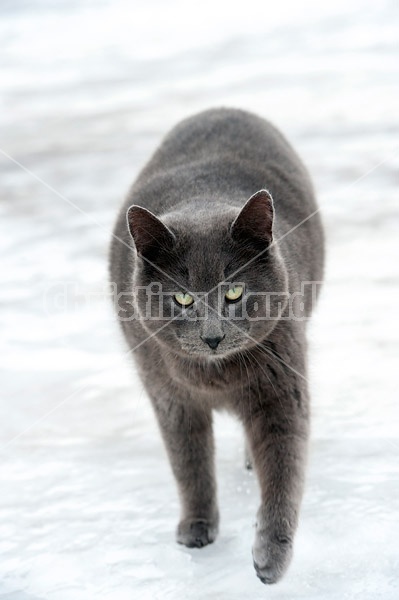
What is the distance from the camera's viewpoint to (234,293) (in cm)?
228

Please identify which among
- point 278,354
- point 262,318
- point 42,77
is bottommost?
point 42,77

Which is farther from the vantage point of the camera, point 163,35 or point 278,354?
point 163,35

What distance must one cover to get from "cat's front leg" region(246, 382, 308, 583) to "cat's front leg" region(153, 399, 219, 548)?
195 millimetres

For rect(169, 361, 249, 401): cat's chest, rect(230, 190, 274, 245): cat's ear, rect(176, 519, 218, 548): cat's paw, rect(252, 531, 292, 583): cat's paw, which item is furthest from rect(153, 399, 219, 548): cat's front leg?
rect(230, 190, 274, 245): cat's ear

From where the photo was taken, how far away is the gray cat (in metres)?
2.29

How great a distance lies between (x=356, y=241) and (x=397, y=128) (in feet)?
5.95

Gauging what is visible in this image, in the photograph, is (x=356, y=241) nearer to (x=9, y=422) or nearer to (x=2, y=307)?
(x=2, y=307)

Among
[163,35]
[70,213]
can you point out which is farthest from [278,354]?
[163,35]

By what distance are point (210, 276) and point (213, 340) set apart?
197 mm

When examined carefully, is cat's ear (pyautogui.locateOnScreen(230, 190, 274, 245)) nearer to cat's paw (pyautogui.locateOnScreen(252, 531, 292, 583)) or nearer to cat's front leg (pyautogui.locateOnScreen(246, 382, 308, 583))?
cat's front leg (pyautogui.locateOnScreen(246, 382, 308, 583))

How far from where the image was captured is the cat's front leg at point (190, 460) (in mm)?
2629

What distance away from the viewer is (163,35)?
8.79 meters

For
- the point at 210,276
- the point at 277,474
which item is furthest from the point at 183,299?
the point at 277,474

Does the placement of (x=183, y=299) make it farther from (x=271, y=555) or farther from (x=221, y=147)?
(x=221, y=147)
